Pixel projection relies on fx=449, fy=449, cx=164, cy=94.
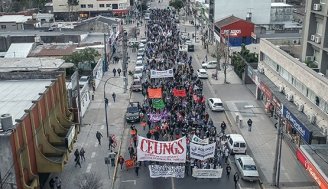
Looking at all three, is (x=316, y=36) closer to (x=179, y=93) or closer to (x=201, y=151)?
(x=179, y=93)

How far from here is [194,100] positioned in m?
42.4

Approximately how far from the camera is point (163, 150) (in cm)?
2636

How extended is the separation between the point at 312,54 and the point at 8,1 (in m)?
107

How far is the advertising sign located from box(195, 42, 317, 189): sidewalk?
79.1 inches

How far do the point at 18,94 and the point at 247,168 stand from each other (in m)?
15.3

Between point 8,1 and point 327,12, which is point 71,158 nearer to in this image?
point 327,12

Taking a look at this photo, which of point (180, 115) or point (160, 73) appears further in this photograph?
point (160, 73)

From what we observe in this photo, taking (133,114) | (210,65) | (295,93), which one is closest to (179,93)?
(133,114)

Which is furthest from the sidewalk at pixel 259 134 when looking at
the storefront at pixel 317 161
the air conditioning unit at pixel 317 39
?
the air conditioning unit at pixel 317 39

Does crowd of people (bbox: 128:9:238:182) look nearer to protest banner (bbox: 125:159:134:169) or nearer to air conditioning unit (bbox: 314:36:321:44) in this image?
protest banner (bbox: 125:159:134:169)

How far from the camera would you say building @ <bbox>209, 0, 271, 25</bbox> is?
76312 millimetres

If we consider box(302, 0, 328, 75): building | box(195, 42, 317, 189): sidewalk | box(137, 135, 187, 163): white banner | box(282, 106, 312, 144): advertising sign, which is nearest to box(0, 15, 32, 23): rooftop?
box(195, 42, 317, 189): sidewalk

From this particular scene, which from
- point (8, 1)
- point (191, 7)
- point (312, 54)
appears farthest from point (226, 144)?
point (8, 1)

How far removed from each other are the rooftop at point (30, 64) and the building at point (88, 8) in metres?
72.5
